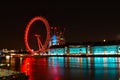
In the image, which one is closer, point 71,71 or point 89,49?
point 71,71


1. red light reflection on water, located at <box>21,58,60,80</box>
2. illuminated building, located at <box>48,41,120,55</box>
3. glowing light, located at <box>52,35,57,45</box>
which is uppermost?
glowing light, located at <box>52,35,57,45</box>

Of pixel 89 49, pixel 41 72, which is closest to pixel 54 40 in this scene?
pixel 89 49

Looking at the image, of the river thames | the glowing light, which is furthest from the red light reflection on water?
the glowing light

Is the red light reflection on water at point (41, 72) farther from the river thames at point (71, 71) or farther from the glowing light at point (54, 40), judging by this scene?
the glowing light at point (54, 40)

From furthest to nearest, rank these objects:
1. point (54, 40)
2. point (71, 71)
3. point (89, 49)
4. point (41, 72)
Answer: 1. point (54, 40)
2. point (89, 49)
3. point (71, 71)
4. point (41, 72)

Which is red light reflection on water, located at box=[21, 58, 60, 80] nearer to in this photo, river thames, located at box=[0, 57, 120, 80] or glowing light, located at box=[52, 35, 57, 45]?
river thames, located at box=[0, 57, 120, 80]

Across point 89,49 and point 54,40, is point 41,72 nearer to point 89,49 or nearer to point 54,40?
point 89,49

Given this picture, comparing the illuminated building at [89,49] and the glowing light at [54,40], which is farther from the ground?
the glowing light at [54,40]

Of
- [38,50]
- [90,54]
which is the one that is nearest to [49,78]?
[38,50]

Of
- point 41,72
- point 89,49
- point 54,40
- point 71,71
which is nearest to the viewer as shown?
point 41,72

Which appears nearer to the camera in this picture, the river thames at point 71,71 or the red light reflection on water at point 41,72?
the river thames at point 71,71

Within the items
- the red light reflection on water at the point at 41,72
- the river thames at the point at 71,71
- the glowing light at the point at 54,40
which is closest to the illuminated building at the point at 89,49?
the glowing light at the point at 54,40

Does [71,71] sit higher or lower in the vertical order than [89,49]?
lower

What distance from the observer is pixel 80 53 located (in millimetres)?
123000
